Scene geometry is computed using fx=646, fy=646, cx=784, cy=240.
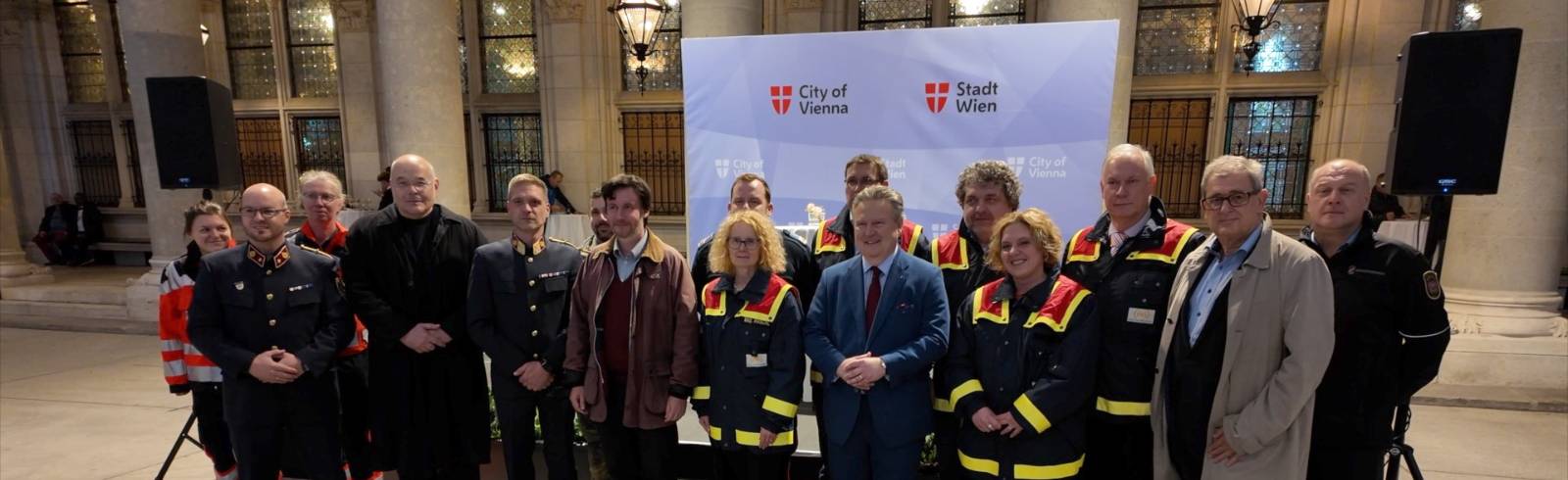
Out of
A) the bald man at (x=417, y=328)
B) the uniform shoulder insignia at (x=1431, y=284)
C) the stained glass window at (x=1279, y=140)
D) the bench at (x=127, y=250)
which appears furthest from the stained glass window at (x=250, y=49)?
the stained glass window at (x=1279, y=140)

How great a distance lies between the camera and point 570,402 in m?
2.86

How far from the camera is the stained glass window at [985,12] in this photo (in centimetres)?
861

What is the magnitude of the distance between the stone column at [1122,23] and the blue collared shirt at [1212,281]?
2998mm

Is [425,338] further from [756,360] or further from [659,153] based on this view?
[659,153]

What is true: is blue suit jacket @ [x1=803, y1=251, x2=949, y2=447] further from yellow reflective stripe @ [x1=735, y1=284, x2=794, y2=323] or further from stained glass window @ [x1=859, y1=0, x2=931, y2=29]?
stained glass window @ [x1=859, y1=0, x2=931, y2=29]

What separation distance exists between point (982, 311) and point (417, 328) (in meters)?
2.38

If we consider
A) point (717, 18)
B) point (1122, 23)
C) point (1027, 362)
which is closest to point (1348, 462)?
point (1027, 362)

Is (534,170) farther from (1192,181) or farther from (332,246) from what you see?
(1192,181)

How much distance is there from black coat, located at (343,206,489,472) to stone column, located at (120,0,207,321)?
19.9 feet

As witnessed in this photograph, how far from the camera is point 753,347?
247 cm

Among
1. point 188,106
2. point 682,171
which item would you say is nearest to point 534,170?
point 682,171

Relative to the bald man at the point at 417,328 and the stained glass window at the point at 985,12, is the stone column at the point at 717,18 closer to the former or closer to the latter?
the bald man at the point at 417,328

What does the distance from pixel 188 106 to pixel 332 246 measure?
2.64 metres

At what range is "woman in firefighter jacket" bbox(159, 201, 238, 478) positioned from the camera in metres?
3.41
